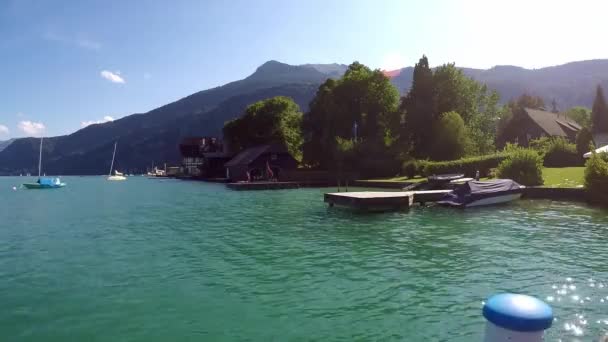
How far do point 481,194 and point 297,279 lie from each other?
22.7 metres

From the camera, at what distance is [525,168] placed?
120 ft

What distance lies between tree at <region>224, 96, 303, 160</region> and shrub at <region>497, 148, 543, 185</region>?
58751mm

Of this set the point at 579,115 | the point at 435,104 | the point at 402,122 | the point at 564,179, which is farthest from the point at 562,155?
the point at 579,115

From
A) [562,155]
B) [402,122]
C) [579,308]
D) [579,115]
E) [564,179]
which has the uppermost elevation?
[579,115]

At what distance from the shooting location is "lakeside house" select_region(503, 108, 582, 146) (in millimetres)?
77062

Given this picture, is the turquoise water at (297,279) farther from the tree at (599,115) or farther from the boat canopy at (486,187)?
the tree at (599,115)

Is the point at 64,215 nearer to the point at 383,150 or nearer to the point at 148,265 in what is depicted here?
the point at 148,265

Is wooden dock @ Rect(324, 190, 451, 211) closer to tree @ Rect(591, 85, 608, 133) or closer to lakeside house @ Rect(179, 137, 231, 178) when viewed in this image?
tree @ Rect(591, 85, 608, 133)

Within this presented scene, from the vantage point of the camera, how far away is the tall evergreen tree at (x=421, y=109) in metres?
64.4

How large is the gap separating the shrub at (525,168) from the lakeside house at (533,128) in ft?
148

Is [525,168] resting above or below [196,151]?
below

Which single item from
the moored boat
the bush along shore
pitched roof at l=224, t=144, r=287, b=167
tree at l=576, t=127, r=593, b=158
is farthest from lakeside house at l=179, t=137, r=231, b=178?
tree at l=576, t=127, r=593, b=158

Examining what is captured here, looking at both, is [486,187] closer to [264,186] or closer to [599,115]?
[264,186]

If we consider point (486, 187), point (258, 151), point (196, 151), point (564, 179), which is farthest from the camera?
point (196, 151)
